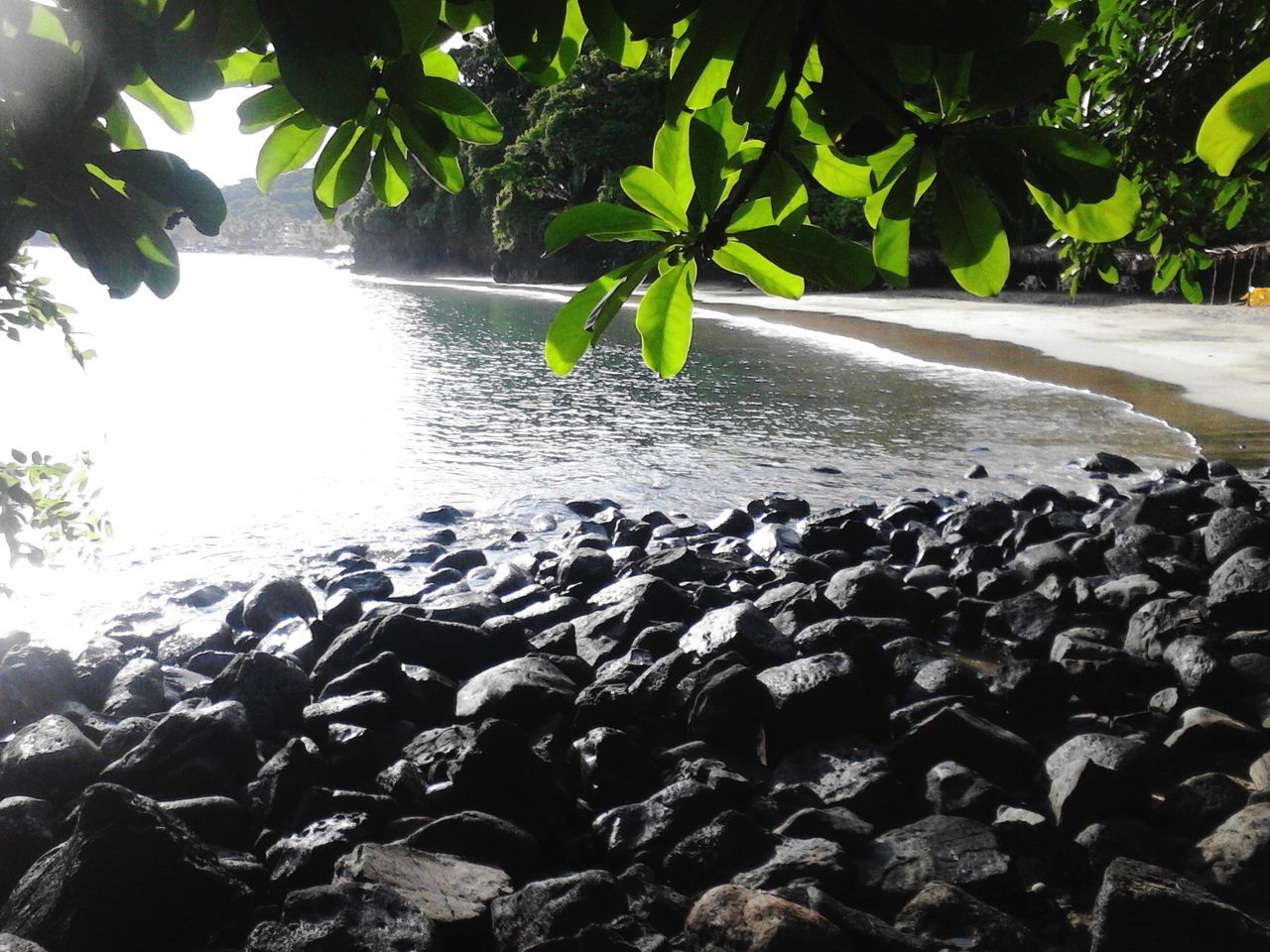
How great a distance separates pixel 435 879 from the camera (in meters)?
2.17

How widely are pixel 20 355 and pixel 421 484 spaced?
13721mm

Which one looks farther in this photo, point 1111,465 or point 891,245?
point 1111,465

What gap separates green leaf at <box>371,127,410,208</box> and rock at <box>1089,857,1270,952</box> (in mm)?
1896

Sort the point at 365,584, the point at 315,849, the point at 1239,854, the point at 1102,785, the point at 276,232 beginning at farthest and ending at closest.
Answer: the point at 276,232, the point at 365,584, the point at 1102,785, the point at 315,849, the point at 1239,854

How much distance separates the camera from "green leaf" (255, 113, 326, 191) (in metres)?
1.25

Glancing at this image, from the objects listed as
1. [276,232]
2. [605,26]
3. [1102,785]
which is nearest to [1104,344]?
[1102,785]

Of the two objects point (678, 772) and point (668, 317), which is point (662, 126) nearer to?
point (668, 317)

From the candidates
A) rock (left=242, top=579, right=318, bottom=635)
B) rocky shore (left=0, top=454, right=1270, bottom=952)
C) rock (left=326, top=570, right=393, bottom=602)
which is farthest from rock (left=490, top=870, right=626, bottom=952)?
rock (left=326, top=570, right=393, bottom=602)

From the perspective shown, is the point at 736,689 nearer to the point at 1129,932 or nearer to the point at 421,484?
the point at 1129,932

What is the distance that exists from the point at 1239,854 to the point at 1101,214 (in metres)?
1.77

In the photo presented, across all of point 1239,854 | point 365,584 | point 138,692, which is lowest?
point 365,584

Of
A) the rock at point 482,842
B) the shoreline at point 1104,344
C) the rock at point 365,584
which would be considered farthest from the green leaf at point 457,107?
the shoreline at point 1104,344

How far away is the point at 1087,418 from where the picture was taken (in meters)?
10.8

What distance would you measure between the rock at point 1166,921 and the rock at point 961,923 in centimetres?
18
